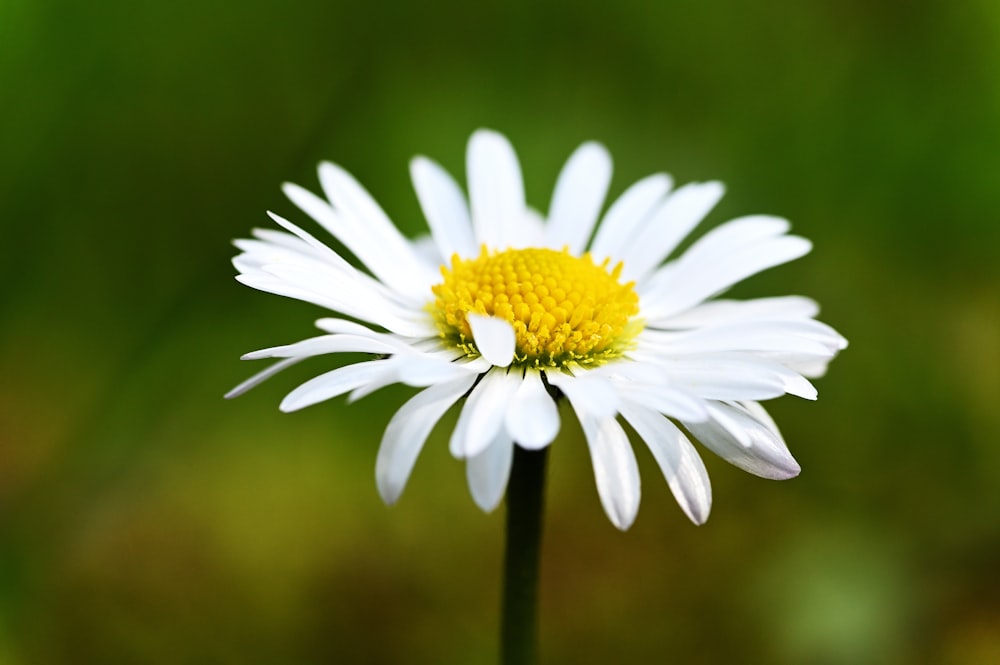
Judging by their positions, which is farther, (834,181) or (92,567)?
(834,181)

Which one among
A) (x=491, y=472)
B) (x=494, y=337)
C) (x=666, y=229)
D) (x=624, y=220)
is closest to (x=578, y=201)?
(x=624, y=220)

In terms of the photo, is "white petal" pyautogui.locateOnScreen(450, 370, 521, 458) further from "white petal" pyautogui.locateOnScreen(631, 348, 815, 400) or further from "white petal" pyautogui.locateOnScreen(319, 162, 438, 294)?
"white petal" pyautogui.locateOnScreen(319, 162, 438, 294)

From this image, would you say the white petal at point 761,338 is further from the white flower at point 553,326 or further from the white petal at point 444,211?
the white petal at point 444,211

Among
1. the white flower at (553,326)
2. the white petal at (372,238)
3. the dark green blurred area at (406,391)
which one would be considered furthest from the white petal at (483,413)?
the dark green blurred area at (406,391)

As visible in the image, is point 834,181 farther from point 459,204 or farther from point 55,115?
point 55,115

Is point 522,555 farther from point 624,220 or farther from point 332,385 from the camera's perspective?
point 624,220

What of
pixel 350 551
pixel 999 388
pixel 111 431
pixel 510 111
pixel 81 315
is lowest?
pixel 350 551

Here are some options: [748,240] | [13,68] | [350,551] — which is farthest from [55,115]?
[748,240]
